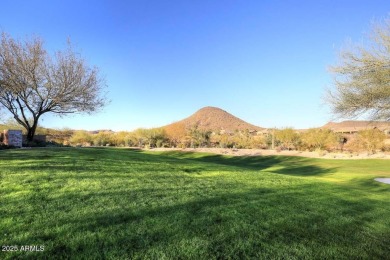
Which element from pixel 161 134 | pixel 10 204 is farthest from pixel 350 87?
pixel 161 134

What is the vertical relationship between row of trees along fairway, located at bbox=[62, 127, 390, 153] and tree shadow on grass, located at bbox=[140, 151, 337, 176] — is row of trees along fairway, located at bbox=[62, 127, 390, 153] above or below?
above

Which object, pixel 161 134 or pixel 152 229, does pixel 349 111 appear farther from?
pixel 161 134

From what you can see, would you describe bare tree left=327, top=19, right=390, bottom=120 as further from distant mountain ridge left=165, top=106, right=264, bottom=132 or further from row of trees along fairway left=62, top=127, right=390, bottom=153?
distant mountain ridge left=165, top=106, right=264, bottom=132

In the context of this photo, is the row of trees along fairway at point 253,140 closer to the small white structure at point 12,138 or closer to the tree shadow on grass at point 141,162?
the tree shadow on grass at point 141,162

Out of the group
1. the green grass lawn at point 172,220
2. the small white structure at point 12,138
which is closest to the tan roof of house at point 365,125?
the green grass lawn at point 172,220

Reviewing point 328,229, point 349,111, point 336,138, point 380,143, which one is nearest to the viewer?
point 328,229

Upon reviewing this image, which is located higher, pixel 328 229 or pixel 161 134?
pixel 161 134

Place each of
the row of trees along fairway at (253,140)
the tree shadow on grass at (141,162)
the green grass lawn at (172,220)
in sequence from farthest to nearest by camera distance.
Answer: the row of trees along fairway at (253,140) < the tree shadow on grass at (141,162) < the green grass lawn at (172,220)

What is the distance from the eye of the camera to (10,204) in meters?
4.24

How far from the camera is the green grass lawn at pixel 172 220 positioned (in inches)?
125

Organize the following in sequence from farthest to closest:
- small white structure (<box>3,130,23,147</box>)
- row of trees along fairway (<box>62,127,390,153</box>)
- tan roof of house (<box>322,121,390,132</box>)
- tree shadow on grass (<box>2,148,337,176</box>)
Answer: row of trees along fairway (<box>62,127,390,153</box>) < small white structure (<box>3,130,23,147</box>) < tan roof of house (<box>322,121,390,132</box>) < tree shadow on grass (<box>2,148,337,176</box>)

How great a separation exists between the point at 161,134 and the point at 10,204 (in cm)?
3815

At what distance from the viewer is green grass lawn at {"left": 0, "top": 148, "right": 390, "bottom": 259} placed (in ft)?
10.4

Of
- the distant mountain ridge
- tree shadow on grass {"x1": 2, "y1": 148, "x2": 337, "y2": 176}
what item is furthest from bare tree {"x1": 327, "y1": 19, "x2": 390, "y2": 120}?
the distant mountain ridge
